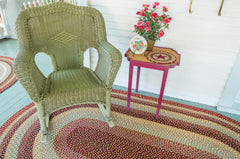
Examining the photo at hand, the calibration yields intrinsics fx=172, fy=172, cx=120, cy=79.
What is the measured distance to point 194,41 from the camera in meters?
1.64

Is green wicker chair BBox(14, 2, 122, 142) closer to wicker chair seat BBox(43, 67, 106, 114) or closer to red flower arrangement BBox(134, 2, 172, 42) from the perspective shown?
wicker chair seat BBox(43, 67, 106, 114)

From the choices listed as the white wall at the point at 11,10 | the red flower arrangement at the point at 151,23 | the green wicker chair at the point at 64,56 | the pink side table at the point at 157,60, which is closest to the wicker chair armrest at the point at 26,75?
the green wicker chair at the point at 64,56

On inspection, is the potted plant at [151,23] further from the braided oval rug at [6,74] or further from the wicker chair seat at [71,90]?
the braided oval rug at [6,74]

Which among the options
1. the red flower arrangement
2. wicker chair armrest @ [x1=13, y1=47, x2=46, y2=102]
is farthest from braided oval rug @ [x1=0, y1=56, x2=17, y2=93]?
the red flower arrangement

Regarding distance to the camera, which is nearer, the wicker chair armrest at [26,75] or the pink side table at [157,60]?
the wicker chair armrest at [26,75]

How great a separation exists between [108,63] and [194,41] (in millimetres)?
892

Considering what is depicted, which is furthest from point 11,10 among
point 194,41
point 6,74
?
point 194,41

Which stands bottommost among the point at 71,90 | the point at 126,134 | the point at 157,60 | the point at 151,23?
the point at 126,134

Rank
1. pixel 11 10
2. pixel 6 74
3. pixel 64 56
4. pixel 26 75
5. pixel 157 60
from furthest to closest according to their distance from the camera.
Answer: pixel 11 10, pixel 6 74, pixel 64 56, pixel 157 60, pixel 26 75

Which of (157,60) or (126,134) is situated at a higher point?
(157,60)

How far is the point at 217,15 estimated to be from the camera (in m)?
1.48

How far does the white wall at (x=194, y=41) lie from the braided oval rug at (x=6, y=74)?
1343 mm

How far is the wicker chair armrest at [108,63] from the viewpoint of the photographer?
1264 mm

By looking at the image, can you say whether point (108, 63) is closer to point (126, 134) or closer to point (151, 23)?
point (151, 23)
